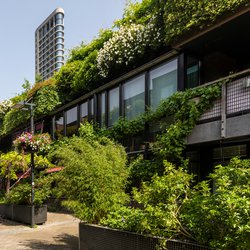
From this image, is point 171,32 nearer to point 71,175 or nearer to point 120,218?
point 71,175

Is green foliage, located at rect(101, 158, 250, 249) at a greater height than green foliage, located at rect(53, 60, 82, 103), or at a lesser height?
lesser

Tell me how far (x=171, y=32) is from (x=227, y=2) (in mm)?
2448

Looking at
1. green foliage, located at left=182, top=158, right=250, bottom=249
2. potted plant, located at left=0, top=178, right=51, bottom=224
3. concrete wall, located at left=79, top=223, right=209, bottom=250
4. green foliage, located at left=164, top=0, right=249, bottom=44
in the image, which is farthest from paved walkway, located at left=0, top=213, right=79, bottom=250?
green foliage, located at left=164, top=0, right=249, bottom=44

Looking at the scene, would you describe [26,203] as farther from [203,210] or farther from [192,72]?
[203,210]

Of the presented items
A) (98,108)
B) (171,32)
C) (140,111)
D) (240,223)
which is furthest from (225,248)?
(98,108)

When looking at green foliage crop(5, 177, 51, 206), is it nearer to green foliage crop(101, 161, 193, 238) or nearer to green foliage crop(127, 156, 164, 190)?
green foliage crop(127, 156, 164, 190)

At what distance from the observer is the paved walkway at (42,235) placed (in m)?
9.83

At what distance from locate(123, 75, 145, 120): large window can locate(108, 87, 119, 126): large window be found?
0.71 metres

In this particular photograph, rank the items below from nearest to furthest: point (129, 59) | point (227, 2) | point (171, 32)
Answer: point (227, 2), point (171, 32), point (129, 59)

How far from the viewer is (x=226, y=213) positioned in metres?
4.94

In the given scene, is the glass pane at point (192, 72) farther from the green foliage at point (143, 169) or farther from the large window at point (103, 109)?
the large window at point (103, 109)

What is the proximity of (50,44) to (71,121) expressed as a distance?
148m

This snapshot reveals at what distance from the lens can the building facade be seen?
15284cm

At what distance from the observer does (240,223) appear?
479cm
